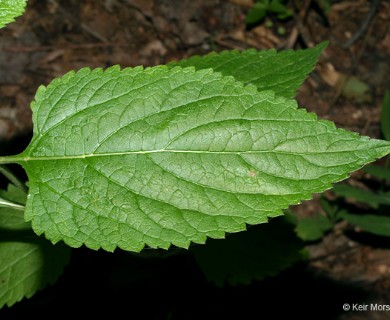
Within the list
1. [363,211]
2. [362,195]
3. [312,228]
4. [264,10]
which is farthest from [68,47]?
[363,211]

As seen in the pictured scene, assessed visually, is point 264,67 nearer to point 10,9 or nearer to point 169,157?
point 169,157

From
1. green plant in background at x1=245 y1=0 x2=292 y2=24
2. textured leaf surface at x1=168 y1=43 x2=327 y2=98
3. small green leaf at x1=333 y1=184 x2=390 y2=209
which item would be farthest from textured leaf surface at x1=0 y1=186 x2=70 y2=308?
green plant in background at x1=245 y1=0 x2=292 y2=24

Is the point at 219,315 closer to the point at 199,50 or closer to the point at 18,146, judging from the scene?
the point at 18,146

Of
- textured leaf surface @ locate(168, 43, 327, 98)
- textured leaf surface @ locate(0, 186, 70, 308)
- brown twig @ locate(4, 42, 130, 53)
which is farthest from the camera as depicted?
brown twig @ locate(4, 42, 130, 53)

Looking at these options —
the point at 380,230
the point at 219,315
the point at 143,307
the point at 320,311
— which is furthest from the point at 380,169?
the point at 143,307

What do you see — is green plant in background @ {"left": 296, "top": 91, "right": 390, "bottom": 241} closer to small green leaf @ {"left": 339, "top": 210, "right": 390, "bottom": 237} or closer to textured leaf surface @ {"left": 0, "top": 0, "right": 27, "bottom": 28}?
small green leaf @ {"left": 339, "top": 210, "right": 390, "bottom": 237}

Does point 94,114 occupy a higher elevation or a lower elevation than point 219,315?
higher
